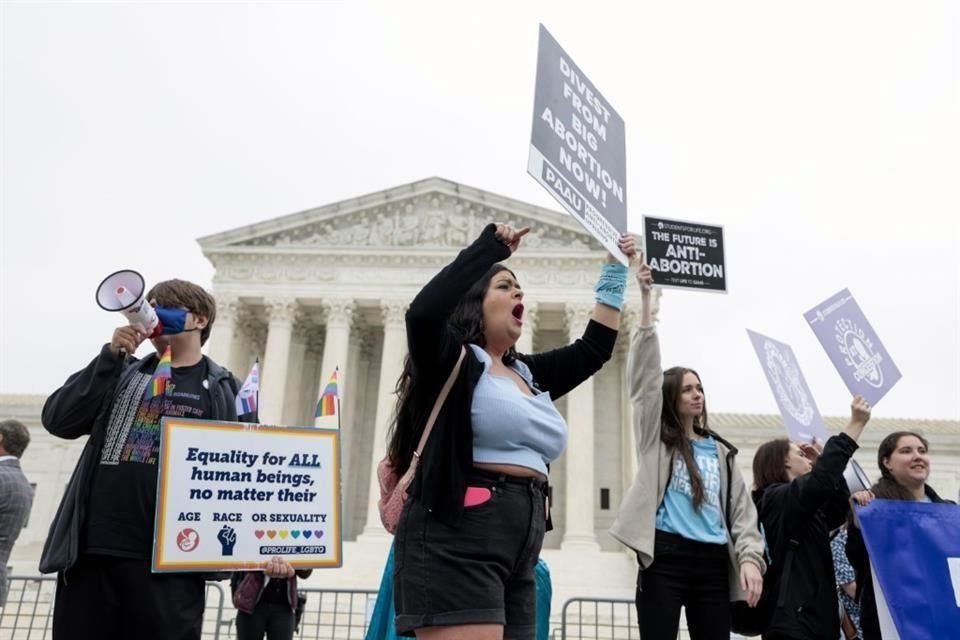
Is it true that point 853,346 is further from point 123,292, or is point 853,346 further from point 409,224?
point 409,224

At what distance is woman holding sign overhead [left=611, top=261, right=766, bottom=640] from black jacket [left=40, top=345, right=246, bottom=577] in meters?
2.99

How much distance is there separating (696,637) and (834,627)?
1.11 m

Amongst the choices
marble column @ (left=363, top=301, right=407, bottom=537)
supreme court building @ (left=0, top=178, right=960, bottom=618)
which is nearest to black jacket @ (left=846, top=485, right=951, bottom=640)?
supreme court building @ (left=0, top=178, right=960, bottom=618)

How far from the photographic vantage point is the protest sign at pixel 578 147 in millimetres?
4641

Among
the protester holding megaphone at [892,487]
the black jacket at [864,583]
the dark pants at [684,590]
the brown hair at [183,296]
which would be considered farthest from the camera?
the protester holding megaphone at [892,487]

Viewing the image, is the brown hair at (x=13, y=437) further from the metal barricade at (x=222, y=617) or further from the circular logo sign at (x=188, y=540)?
the metal barricade at (x=222, y=617)

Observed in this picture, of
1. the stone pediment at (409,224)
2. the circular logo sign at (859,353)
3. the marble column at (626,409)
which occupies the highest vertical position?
the stone pediment at (409,224)

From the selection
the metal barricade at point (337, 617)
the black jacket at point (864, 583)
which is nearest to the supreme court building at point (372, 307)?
the metal barricade at point (337, 617)

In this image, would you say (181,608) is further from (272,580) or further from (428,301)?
(272,580)

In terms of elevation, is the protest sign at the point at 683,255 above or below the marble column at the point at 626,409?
below

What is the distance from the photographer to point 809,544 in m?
5.30

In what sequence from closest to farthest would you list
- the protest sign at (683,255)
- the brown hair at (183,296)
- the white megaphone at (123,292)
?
the white megaphone at (123,292)
the brown hair at (183,296)
the protest sign at (683,255)

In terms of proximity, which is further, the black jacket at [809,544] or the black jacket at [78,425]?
the black jacket at [809,544]

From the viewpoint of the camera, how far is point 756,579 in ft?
14.9
